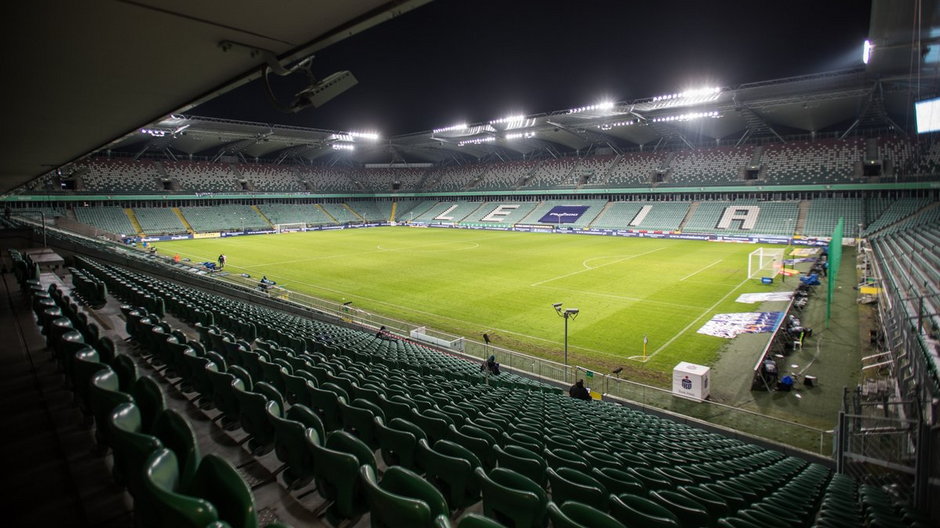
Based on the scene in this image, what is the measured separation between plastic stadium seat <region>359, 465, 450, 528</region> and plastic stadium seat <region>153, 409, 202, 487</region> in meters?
0.86

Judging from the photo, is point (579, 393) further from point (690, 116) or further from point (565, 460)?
point (690, 116)

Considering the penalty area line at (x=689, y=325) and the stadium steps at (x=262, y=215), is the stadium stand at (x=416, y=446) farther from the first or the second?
the stadium steps at (x=262, y=215)

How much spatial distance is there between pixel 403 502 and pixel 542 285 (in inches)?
1057

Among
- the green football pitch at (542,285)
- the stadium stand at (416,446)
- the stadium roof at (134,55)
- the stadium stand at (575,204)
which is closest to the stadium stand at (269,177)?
the green football pitch at (542,285)

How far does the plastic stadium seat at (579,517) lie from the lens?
8.89 ft

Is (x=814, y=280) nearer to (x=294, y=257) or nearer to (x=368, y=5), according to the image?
(x=368, y=5)

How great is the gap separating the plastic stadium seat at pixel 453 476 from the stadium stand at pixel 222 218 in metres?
67.7

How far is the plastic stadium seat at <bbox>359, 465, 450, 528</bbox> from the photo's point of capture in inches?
89.0

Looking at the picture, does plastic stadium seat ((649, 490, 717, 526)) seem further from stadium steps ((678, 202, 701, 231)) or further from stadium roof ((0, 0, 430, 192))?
stadium steps ((678, 202, 701, 231))

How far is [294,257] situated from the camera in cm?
4078

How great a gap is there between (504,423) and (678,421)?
24.5 feet

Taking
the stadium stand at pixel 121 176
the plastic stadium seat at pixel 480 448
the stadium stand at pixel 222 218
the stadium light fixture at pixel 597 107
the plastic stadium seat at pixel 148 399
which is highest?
the stadium light fixture at pixel 597 107

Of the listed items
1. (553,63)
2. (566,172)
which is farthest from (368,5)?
(566,172)

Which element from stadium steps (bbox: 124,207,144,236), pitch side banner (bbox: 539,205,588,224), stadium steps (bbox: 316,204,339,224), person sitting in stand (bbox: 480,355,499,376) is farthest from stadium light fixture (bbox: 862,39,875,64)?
stadium steps (bbox: 124,207,144,236)
